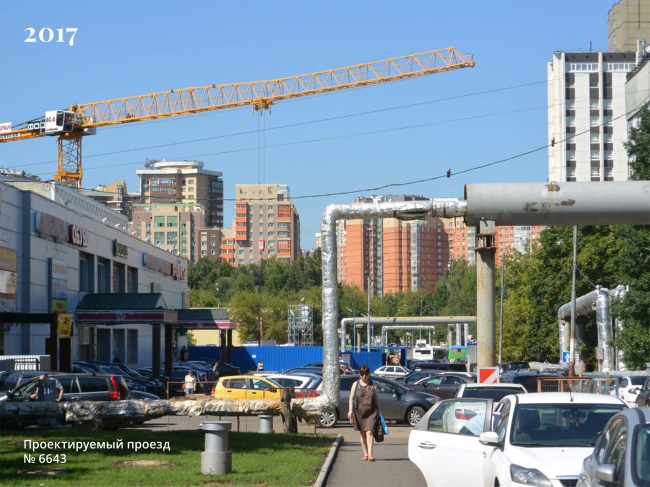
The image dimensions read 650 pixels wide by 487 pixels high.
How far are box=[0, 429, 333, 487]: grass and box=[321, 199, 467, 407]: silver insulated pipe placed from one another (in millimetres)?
2473

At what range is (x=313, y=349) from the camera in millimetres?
68375

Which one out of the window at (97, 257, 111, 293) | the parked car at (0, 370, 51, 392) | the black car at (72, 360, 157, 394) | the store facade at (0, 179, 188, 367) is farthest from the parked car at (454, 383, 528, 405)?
the window at (97, 257, 111, 293)

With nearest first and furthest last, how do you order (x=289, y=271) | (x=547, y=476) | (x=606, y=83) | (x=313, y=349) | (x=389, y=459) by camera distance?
(x=547, y=476)
(x=389, y=459)
(x=313, y=349)
(x=606, y=83)
(x=289, y=271)

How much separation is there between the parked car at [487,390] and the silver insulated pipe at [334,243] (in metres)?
3.90

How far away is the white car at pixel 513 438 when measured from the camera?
9117mm

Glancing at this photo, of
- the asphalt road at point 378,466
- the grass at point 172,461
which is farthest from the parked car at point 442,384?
the grass at point 172,461

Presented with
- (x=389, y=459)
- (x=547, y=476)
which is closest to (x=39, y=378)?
(x=389, y=459)

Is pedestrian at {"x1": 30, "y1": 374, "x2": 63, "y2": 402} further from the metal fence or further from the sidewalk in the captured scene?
the metal fence

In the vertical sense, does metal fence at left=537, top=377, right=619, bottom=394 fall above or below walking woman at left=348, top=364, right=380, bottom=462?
below

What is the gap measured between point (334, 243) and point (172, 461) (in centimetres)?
919

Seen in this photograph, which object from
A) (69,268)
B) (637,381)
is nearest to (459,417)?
(637,381)

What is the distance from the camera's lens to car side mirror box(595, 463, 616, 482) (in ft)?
22.0

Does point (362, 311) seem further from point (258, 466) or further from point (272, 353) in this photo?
point (258, 466)

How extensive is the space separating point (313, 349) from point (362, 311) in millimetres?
77719
